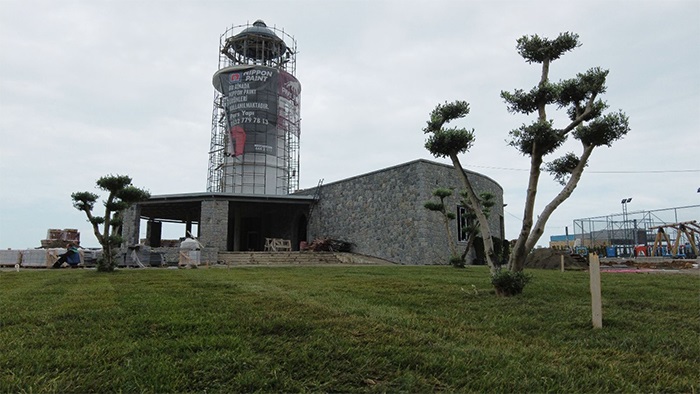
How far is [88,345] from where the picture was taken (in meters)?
3.25

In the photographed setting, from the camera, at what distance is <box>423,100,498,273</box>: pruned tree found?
696cm

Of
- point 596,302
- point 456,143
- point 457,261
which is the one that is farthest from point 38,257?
point 596,302

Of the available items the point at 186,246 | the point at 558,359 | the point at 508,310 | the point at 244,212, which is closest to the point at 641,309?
the point at 508,310

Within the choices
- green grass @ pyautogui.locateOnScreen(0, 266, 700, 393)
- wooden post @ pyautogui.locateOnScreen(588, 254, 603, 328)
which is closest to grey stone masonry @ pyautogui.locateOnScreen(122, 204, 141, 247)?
green grass @ pyautogui.locateOnScreen(0, 266, 700, 393)

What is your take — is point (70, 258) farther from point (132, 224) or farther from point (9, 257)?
point (132, 224)

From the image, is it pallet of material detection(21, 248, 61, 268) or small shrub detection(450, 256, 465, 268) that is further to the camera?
pallet of material detection(21, 248, 61, 268)

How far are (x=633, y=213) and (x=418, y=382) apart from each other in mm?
28126

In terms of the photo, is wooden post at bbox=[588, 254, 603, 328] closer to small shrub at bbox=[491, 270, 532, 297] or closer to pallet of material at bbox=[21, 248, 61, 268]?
small shrub at bbox=[491, 270, 532, 297]

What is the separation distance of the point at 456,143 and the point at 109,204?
38.1 ft

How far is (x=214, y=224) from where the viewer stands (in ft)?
81.3

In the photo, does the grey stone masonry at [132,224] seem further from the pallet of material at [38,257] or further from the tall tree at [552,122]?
the tall tree at [552,122]

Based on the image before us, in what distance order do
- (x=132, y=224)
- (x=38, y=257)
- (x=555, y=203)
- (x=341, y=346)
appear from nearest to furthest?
(x=341, y=346), (x=555, y=203), (x=38, y=257), (x=132, y=224)

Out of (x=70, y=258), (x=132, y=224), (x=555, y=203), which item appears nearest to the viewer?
(x=555, y=203)

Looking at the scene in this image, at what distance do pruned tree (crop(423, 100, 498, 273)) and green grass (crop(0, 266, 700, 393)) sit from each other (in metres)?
1.35
